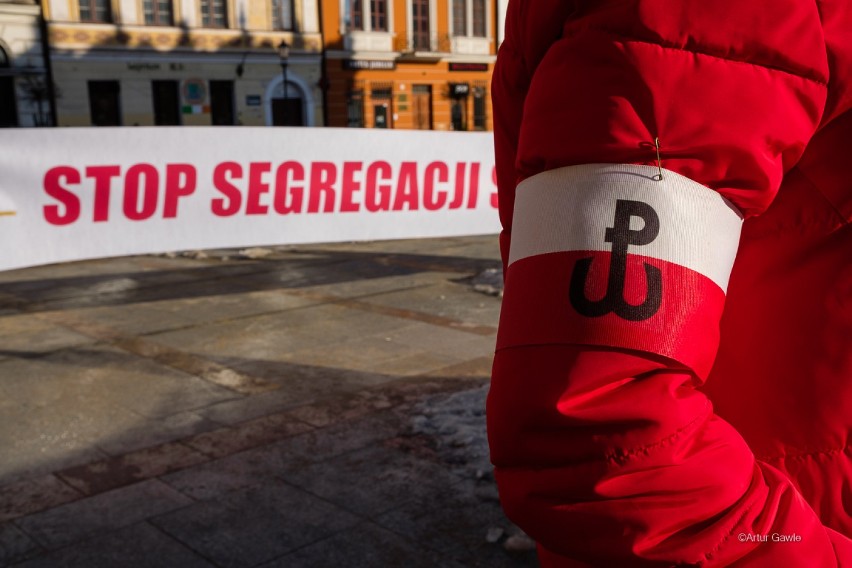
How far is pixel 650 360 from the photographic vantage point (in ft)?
2.99

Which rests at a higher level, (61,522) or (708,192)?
(708,192)

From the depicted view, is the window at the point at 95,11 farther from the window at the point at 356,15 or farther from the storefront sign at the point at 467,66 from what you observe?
the storefront sign at the point at 467,66

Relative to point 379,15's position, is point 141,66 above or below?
below

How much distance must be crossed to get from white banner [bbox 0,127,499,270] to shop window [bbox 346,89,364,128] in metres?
28.8

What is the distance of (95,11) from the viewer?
29141 millimetres

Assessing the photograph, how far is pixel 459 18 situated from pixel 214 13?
10.7m

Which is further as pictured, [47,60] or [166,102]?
A: [166,102]

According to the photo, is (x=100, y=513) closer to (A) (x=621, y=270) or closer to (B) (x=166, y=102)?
(A) (x=621, y=270)

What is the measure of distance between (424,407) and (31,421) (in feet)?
8.14

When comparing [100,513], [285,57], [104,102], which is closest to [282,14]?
[285,57]

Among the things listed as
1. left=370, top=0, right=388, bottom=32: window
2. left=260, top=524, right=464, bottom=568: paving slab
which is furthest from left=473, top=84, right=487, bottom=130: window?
left=260, top=524, right=464, bottom=568: paving slab

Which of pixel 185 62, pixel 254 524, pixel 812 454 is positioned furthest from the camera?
pixel 185 62

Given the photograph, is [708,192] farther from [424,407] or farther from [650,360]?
[424,407]

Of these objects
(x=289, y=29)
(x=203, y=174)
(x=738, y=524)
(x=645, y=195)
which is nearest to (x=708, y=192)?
(x=645, y=195)
